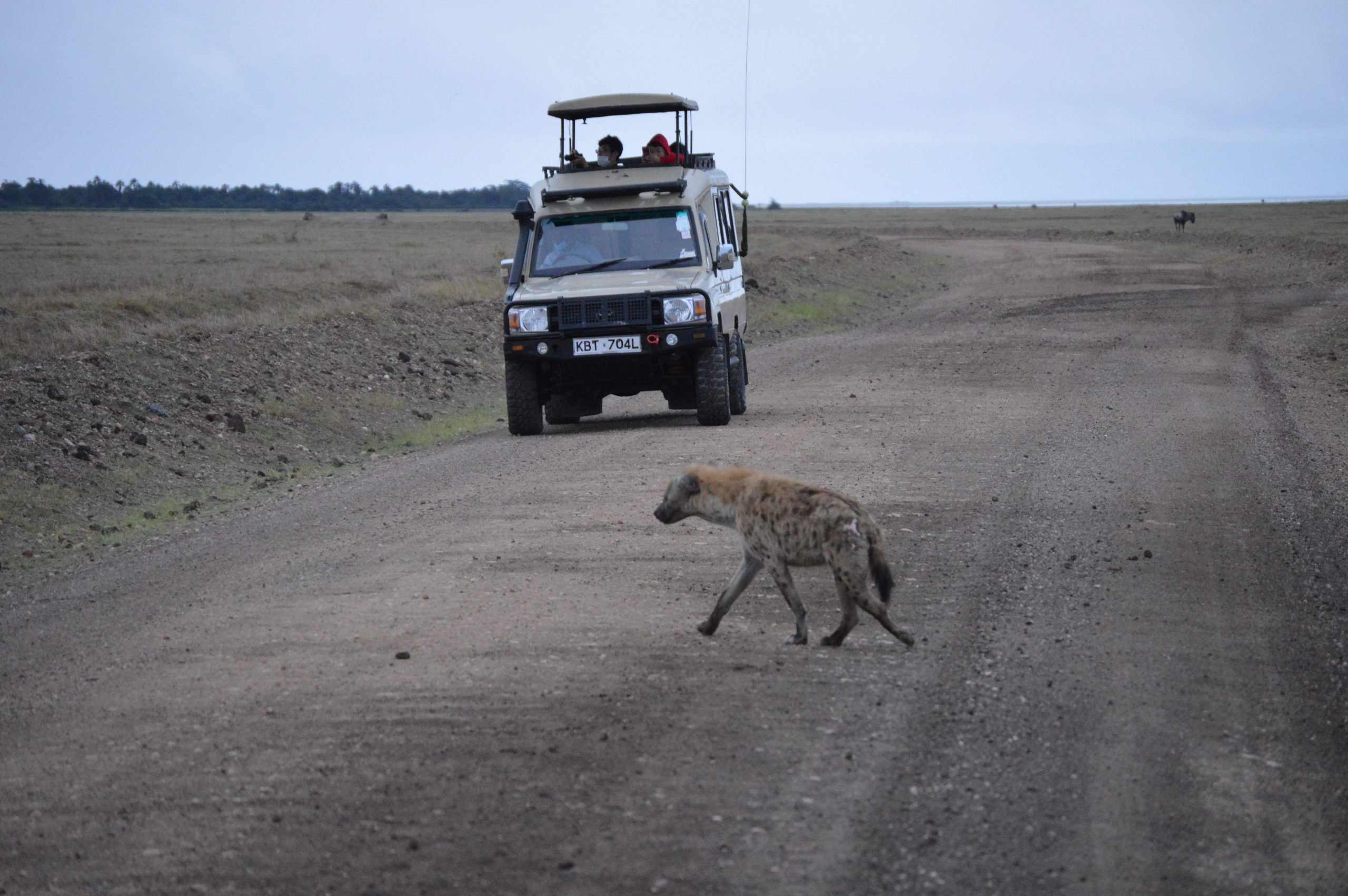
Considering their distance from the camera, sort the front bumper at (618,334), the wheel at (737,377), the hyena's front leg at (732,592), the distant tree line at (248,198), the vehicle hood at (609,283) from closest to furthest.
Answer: the hyena's front leg at (732,592) < the front bumper at (618,334) < the vehicle hood at (609,283) < the wheel at (737,377) < the distant tree line at (248,198)

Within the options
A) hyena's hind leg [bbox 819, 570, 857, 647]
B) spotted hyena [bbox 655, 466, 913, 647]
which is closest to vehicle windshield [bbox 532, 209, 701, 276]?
spotted hyena [bbox 655, 466, 913, 647]

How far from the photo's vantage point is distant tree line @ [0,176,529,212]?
362 ft

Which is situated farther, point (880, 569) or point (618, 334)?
point (618, 334)

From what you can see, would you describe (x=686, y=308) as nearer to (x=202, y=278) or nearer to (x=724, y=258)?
(x=724, y=258)

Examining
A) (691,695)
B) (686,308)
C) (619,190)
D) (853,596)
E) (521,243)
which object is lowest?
(691,695)

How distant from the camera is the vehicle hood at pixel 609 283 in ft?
42.7

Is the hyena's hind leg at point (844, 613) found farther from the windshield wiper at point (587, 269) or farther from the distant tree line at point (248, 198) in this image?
the distant tree line at point (248, 198)

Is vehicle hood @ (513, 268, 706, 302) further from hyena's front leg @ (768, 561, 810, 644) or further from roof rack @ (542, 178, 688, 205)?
hyena's front leg @ (768, 561, 810, 644)

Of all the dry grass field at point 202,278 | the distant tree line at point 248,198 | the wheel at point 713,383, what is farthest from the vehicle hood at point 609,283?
the distant tree line at point 248,198

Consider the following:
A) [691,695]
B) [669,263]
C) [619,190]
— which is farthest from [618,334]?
[691,695]

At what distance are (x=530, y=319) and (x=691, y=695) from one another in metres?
8.05

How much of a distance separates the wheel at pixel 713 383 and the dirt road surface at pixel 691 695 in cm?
169

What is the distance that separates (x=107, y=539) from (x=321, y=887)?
6687 millimetres

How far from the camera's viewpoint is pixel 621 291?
511 inches
